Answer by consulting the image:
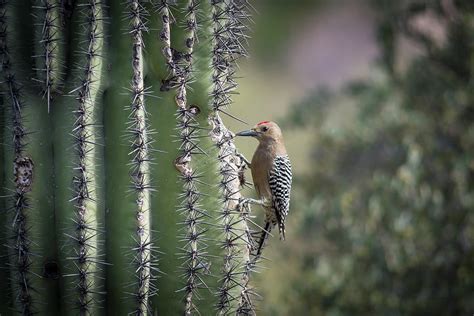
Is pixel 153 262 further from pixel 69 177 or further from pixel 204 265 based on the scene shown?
pixel 69 177

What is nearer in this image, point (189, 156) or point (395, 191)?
point (189, 156)

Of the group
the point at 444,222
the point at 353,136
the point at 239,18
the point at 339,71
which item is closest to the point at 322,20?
the point at 339,71

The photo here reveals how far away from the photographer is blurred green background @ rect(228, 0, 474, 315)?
196 inches

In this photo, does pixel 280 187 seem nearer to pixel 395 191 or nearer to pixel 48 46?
pixel 395 191

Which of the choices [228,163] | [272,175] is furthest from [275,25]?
[228,163]

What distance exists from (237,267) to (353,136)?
3.07m

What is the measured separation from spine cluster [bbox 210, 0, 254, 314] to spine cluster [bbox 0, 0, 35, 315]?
665mm

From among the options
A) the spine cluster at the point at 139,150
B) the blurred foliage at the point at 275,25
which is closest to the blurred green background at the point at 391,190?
the spine cluster at the point at 139,150

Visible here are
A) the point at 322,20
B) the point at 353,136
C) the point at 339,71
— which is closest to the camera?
the point at 353,136

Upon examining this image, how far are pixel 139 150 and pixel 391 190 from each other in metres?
2.70

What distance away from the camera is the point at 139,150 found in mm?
2699

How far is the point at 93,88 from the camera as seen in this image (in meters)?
2.70

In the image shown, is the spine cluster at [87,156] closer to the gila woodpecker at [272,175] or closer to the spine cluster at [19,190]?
the spine cluster at [19,190]

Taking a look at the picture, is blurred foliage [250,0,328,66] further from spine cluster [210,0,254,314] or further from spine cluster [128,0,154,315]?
spine cluster [128,0,154,315]
